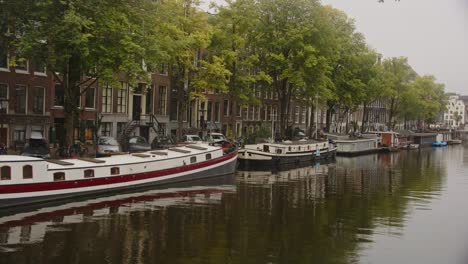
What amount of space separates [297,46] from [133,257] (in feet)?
138

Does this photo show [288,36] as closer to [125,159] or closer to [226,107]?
[226,107]

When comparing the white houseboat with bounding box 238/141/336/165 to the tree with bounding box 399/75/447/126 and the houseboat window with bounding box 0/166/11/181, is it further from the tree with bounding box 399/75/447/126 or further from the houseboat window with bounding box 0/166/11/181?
the tree with bounding box 399/75/447/126

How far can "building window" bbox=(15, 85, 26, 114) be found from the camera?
45.4m

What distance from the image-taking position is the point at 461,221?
29.9m

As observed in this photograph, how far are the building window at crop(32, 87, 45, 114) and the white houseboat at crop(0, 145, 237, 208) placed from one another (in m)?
15.3

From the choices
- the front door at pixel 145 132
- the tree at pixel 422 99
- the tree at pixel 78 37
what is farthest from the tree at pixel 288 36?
the tree at pixel 422 99

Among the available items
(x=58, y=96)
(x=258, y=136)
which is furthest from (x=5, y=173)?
(x=258, y=136)

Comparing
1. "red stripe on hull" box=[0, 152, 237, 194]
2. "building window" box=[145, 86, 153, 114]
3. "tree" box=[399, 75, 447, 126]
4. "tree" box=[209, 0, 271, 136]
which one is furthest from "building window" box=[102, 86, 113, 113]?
"tree" box=[399, 75, 447, 126]

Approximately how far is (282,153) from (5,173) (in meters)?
32.1

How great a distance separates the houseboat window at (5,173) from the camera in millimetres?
25828

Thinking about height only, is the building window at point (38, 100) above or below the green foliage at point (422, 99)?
below

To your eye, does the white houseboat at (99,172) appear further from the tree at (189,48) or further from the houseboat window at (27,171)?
the tree at (189,48)

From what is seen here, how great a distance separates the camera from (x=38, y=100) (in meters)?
47.6

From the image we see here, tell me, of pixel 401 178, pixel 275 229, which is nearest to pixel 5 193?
pixel 275 229
